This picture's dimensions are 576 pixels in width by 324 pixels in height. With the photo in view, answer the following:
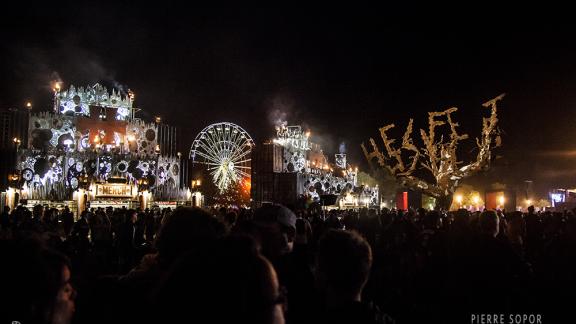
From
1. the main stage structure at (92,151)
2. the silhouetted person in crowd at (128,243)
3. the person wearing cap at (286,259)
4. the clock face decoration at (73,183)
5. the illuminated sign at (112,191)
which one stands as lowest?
the silhouetted person in crowd at (128,243)

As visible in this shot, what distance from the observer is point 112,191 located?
102ft

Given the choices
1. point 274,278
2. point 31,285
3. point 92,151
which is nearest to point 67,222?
point 31,285

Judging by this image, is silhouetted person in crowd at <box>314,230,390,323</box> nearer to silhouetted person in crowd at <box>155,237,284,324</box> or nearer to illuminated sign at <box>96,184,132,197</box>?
silhouetted person in crowd at <box>155,237,284,324</box>

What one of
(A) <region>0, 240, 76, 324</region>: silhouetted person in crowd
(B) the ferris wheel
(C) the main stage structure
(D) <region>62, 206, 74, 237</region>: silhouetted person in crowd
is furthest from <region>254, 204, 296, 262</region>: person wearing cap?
(B) the ferris wheel

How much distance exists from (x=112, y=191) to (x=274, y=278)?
3150cm

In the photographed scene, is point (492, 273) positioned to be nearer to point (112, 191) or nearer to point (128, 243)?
point (128, 243)

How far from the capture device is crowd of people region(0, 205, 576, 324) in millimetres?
1618

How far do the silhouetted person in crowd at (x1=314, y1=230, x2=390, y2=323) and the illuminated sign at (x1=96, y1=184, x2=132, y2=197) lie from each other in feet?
99.4

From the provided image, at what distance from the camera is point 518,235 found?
835 cm

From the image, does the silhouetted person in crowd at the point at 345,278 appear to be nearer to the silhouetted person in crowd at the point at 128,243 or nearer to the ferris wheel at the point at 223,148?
the silhouetted person in crowd at the point at 128,243

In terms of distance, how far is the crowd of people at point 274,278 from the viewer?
5.31ft

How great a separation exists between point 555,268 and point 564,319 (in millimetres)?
893

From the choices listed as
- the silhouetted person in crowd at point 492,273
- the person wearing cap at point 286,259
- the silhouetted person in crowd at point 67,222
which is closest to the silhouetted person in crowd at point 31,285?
the person wearing cap at point 286,259

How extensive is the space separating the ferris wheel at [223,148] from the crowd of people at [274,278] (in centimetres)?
3847
